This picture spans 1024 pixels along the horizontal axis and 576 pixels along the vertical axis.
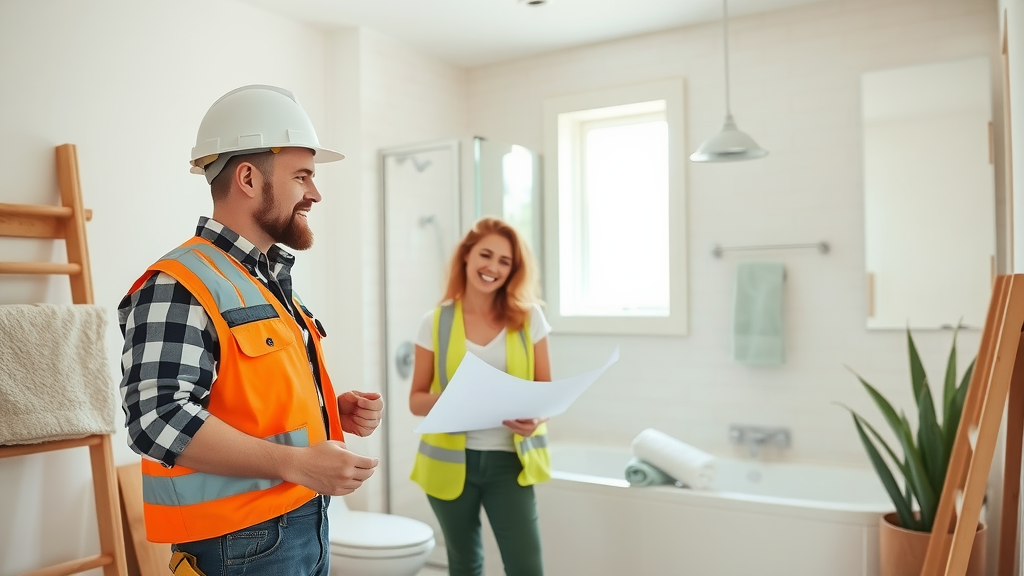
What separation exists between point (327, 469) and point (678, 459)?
80.1 inches

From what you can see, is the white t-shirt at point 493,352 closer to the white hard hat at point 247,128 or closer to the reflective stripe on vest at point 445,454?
the reflective stripe on vest at point 445,454

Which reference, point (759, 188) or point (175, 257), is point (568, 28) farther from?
point (175, 257)

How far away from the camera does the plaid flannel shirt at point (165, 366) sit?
3.71 ft

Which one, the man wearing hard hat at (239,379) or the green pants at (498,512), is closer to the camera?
the man wearing hard hat at (239,379)

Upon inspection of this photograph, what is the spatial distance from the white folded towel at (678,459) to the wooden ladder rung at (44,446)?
1897 mm

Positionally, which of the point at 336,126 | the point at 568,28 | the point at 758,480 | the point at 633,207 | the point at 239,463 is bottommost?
the point at 758,480

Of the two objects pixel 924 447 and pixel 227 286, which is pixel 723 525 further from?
pixel 227 286

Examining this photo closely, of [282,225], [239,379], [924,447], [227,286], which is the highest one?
[282,225]

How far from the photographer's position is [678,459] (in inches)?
117

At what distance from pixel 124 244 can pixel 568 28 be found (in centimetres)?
211

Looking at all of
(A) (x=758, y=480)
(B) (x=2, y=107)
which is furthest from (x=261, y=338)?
(A) (x=758, y=480)

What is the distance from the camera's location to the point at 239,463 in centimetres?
117

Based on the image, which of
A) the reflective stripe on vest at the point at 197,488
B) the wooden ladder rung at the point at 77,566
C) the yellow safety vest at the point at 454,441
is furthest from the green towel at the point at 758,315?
the reflective stripe on vest at the point at 197,488

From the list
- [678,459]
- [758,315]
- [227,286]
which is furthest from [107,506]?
[758,315]
